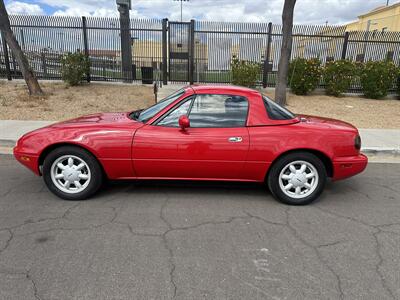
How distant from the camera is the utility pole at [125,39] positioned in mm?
12656

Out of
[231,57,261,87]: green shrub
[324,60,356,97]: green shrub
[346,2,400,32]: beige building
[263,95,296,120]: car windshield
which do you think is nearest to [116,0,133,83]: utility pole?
[231,57,261,87]: green shrub

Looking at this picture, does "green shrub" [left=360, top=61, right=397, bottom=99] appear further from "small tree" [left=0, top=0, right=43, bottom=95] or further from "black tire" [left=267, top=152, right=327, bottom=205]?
"small tree" [left=0, top=0, right=43, bottom=95]

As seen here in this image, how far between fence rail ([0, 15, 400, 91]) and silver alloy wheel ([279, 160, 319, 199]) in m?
9.63

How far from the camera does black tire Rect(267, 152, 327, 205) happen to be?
141 inches

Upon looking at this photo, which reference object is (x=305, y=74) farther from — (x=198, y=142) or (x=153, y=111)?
(x=198, y=142)

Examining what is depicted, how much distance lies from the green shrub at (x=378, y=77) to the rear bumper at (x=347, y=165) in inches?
375

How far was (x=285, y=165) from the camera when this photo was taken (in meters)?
3.60

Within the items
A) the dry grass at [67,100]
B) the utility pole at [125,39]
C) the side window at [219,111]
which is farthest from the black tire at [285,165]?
the utility pole at [125,39]

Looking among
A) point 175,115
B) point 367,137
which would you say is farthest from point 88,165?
point 367,137

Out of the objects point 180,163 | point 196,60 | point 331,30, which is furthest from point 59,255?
point 331,30

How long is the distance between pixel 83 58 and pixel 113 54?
68.5 inches

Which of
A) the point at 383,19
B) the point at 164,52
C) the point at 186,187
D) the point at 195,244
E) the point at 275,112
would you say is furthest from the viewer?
the point at 383,19

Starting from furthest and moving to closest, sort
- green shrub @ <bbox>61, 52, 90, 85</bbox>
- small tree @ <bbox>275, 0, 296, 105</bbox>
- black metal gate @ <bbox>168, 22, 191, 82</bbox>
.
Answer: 1. black metal gate @ <bbox>168, 22, 191, 82</bbox>
2. green shrub @ <bbox>61, 52, 90, 85</bbox>
3. small tree @ <bbox>275, 0, 296, 105</bbox>

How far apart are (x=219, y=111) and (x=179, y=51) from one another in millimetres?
9712
